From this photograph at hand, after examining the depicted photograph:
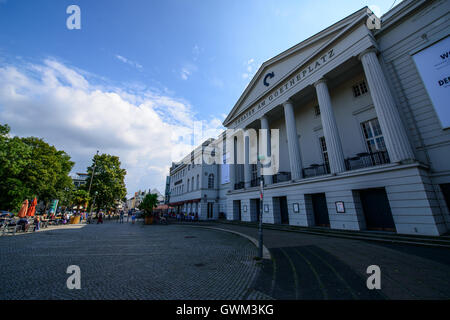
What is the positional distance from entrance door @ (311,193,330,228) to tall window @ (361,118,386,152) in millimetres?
5181

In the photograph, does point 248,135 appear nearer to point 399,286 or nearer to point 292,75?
point 292,75

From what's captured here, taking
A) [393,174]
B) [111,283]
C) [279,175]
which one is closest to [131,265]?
[111,283]

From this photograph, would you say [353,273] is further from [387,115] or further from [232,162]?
[232,162]

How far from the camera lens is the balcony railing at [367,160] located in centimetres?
1167

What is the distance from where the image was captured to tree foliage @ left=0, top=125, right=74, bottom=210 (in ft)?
67.8

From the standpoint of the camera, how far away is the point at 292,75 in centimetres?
1678

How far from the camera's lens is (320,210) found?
13469mm

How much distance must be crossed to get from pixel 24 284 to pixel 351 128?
1949 cm

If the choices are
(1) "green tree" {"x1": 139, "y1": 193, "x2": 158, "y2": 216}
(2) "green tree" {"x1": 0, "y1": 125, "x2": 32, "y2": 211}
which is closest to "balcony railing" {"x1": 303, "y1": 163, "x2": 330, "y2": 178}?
(1) "green tree" {"x1": 139, "y1": 193, "x2": 158, "y2": 216}

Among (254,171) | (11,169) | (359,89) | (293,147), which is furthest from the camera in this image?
(254,171)

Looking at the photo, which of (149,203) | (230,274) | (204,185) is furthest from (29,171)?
(230,274)

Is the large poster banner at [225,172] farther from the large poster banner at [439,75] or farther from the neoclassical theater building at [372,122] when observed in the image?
the large poster banner at [439,75]

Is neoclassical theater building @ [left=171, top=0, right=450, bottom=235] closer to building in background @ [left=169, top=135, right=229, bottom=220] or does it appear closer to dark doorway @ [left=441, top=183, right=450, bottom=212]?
dark doorway @ [left=441, top=183, right=450, bottom=212]

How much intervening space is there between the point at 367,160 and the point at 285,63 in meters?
12.5
